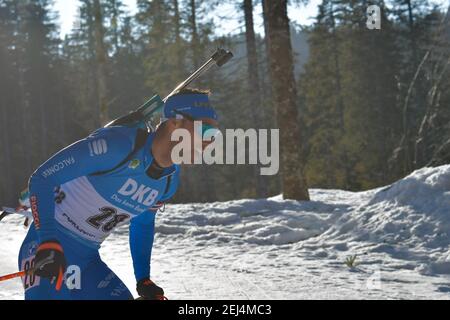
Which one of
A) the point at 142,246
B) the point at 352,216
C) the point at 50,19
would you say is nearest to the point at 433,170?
the point at 352,216

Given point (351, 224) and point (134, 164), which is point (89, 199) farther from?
point (351, 224)

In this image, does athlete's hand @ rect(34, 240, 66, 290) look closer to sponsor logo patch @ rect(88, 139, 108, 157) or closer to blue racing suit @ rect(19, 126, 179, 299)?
blue racing suit @ rect(19, 126, 179, 299)

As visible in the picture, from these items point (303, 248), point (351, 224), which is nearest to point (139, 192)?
point (303, 248)

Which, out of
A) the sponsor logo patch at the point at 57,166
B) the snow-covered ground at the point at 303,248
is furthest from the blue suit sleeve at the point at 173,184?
the snow-covered ground at the point at 303,248

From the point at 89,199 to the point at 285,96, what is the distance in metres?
8.00

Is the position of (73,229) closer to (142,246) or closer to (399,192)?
(142,246)

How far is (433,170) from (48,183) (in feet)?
22.0

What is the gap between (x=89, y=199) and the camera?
2.77m

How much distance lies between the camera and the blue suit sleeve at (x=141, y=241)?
340cm

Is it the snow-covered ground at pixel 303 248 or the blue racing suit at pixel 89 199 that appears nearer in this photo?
the blue racing suit at pixel 89 199

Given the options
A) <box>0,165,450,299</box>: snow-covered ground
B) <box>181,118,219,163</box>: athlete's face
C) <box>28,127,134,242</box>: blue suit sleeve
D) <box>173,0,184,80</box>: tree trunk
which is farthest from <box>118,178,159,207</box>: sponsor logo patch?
<box>173,0,184,80</box>: tree trunk

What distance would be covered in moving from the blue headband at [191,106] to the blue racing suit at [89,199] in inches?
12.8

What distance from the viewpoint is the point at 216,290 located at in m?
5.12

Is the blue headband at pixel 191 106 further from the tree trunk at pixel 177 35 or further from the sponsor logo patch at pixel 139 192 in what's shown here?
the tree trunk at pixel 177 35
